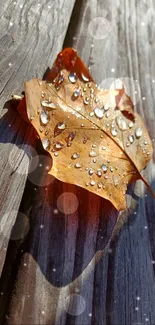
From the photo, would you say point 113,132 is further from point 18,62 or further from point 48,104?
point 18,62

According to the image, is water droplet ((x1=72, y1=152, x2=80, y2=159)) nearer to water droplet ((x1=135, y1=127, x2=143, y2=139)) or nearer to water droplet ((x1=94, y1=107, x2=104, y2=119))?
water droplet ((x1=94, y1=107, x2=104, y2=119))

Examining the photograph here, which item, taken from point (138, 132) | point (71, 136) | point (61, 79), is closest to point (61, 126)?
point (71, 136)

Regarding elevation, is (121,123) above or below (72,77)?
below

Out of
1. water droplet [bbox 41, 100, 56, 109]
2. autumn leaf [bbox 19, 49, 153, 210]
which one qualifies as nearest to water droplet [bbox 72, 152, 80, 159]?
autumn leaf [bbox 19, 49, 153, 210]

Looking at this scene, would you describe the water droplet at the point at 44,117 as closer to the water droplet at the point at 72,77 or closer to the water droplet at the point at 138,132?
the water droplet at the point at 72,77

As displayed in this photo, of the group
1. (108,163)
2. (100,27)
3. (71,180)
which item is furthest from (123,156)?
(100,27)

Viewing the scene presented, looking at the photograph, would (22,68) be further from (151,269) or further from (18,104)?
(151,269)
